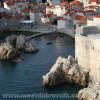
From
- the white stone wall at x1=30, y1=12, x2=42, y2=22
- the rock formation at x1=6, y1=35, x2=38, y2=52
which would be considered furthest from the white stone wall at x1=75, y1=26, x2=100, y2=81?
the white stone wall at x1=30, y1=12, x2=42, y2=22

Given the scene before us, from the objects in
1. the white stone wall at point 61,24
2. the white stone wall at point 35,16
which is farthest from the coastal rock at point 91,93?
the white stone wall at point 35,16

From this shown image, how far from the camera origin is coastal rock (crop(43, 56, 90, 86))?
28.3 metres

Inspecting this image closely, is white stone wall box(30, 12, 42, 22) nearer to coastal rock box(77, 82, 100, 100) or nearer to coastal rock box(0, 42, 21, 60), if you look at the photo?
coastal rock box(0, 42, 21, 60)

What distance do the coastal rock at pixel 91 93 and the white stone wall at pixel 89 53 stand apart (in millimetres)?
2225

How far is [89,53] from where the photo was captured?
92.8 feet

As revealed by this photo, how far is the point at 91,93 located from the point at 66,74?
442cm

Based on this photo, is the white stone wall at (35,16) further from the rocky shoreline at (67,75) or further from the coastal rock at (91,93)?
the coastal rock at (91,93)

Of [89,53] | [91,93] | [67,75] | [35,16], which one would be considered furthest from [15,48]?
[35,16]

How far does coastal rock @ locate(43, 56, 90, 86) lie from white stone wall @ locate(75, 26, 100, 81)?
45 centimetres

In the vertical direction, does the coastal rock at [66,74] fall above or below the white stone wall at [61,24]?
above

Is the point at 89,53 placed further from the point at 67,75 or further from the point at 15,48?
the point at 15,48

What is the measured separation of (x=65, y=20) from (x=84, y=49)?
22.4 m

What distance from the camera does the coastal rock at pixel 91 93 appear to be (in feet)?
80.0

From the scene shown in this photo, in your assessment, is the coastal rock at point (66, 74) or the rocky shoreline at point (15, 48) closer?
the coastal rock at point (66, 74)
